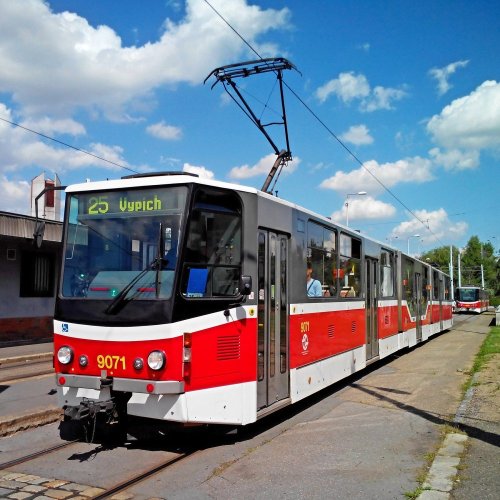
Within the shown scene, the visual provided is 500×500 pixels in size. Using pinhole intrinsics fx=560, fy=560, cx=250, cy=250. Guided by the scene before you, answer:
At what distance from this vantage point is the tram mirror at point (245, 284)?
6.31m

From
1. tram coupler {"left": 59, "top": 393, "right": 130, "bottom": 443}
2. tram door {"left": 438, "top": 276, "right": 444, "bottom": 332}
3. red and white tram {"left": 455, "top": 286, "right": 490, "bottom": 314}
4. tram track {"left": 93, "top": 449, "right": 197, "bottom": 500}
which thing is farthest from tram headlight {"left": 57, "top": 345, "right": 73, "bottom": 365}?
red and white tram {"left": 455, "top": 286, "right": 490, "bottom": 314}

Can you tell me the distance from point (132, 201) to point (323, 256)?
4.16 m

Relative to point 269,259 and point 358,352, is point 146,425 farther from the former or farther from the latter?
point 358,352

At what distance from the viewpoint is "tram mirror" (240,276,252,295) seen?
6.31 m

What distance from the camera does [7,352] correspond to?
15.9m

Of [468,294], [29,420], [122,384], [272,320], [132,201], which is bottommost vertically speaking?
[29,420]

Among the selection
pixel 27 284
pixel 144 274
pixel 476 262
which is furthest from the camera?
pixel 476 262

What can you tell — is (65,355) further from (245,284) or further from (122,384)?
(245,284)

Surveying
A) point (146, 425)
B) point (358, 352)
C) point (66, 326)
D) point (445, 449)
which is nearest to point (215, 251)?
point (66, 326)

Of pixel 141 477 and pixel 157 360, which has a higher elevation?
pixel 157 360

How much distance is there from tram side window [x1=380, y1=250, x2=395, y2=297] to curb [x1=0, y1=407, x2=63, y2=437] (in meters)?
9.08

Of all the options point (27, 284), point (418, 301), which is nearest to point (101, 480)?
point (27, 284)

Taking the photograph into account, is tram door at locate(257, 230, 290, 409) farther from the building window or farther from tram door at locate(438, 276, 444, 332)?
tram door at locate(438, 276, 444, 332)

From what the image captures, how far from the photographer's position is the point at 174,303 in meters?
5.92
